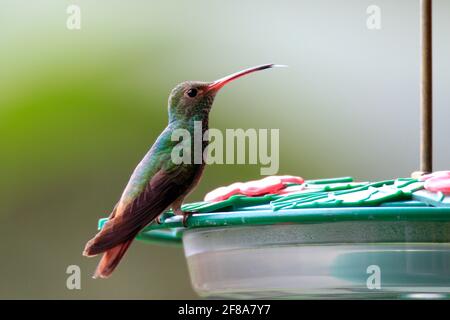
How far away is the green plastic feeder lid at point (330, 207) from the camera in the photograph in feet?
10.6

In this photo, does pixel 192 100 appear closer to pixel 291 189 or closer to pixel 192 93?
pixel 192 93

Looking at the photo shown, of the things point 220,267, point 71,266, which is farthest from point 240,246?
point 71,266

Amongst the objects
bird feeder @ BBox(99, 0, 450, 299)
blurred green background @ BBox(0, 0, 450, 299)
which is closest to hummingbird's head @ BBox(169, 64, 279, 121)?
bird feeder @ BBox(99, 0, 450, 299)

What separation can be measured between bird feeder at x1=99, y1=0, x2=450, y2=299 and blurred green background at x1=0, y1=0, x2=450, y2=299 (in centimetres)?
401

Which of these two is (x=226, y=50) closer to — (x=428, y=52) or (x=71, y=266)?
(x=71, y=266)

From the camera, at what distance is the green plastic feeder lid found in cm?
323

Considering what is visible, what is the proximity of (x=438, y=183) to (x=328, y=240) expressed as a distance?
453 mm

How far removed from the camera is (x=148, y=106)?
26.9ft

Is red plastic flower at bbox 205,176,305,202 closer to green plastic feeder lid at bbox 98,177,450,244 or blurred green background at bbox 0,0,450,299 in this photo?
green plastic feeder lid at bbox 98,177,450,244

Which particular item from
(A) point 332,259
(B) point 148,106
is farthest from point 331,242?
(B) point 148,106

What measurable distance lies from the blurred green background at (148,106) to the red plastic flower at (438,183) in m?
4.43
